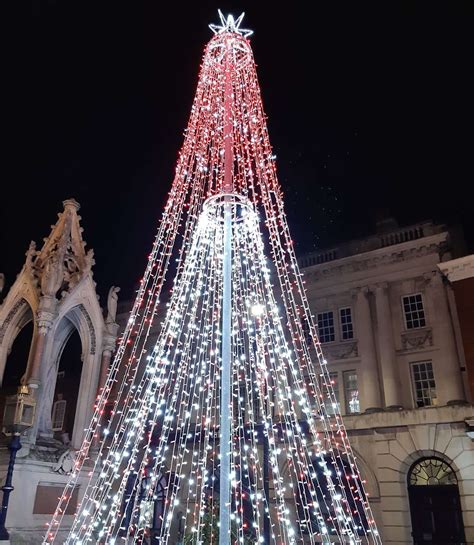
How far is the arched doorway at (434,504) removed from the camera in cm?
1884

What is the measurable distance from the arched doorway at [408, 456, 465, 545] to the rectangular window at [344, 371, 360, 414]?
343 cm

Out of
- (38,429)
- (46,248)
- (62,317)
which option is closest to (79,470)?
(38,429)

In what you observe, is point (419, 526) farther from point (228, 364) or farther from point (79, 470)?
point (228, 364)

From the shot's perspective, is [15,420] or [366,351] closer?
[15,420]

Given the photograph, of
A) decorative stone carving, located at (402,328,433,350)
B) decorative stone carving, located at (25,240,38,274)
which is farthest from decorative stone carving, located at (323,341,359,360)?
decorative stone carving, located at (25,240,38,274)

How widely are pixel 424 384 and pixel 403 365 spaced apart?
46.0 inches

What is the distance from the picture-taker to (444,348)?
21266mm

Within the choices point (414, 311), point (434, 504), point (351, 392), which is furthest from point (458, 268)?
point (434, 504)

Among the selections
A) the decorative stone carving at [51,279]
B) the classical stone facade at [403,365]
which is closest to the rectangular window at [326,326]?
the classical stone facade at [403,365]

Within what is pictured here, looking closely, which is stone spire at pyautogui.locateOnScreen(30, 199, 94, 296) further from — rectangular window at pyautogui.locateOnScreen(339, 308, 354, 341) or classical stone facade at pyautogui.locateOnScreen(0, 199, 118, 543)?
rectangular window at pyautogui.locateOnScreen(339, 308, 354, 341)

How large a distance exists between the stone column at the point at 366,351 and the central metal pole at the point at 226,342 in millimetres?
A: 14631

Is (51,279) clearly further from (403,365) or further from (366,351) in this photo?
(403,365)

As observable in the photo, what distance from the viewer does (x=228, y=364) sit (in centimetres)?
827

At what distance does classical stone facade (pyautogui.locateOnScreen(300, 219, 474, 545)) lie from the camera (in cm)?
1958
